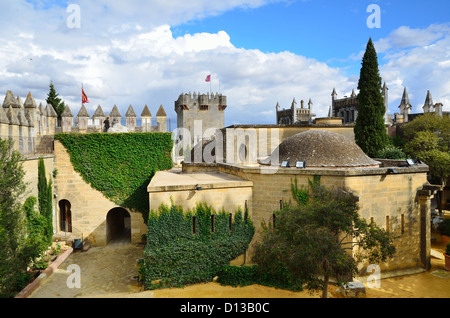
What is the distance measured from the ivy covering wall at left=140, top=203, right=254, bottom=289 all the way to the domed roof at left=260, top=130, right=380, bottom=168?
522cm

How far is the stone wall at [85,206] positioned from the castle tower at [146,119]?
8324mm

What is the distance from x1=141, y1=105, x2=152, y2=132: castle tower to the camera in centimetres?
2639

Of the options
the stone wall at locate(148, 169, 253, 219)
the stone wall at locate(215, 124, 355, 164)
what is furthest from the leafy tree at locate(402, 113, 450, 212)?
the stone wall at locate(148, 169, 253, 219)

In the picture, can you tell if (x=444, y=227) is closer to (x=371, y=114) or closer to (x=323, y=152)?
(x=371, y=114)

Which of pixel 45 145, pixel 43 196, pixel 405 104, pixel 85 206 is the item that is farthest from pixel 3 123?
pixel 405 104

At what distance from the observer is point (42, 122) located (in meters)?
23.6

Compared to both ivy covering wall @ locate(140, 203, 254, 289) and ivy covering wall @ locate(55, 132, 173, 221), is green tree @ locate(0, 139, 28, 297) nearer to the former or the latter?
ivy covering wall @ locate(140, 203, 254, 289)

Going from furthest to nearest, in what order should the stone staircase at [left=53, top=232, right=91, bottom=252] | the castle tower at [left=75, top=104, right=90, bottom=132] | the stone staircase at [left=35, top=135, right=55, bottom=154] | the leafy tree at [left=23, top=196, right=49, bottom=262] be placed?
the castle tower at [left=75, top=104, right=90, bottom=132]
the stone staircase at [left=35, top=135, right=55, bottom=154]
the stone staircase at [left=53, top=232, right=91, bottom=252]
the leafy tree at [left=23, top=196, right=49, bottom=262]

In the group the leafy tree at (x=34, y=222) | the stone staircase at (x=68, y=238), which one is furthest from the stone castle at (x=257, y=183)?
the leafy tree at (x=34, y=222)

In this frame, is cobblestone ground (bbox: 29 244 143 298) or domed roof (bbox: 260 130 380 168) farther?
domed roof (bbox: 260 130 380 168)

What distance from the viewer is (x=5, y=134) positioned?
16.1m

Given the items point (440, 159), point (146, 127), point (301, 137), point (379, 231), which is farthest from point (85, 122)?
point (440, 159)
